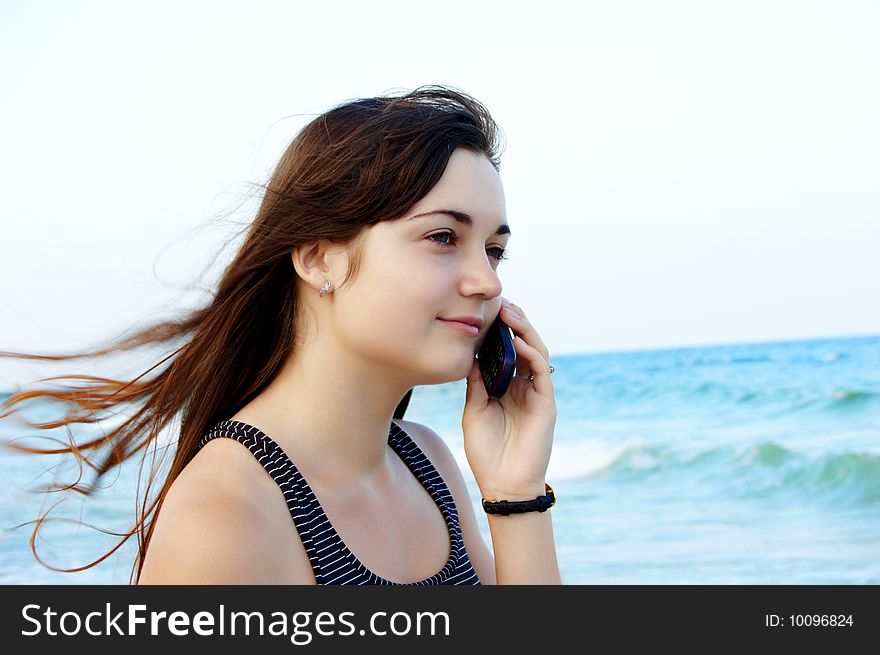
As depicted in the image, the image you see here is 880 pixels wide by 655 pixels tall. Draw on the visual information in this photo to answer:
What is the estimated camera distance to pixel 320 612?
226cm

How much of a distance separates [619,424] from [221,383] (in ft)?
53.4

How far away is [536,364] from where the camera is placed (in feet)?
9.77

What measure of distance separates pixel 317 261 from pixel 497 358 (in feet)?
2.06

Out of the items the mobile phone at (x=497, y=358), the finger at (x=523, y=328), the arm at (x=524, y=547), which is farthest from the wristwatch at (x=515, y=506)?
the finger at (x=523, y=328)

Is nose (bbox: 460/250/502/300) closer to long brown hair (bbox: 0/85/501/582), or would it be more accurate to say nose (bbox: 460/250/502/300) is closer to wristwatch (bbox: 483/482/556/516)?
long brown hair (bbox: 0/85/501/582)

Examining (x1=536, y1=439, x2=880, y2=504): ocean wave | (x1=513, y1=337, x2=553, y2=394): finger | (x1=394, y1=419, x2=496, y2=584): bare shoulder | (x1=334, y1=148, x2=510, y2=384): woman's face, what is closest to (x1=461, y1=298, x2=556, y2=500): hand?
(x1=513, y1=337, x2=553, y2=394): finger

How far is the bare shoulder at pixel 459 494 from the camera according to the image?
9.88 ft

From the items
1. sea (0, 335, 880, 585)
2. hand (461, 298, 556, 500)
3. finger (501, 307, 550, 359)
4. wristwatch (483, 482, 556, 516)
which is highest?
sea (0, 335, 880, 585)

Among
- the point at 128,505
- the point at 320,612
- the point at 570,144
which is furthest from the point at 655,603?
the point at 570,144

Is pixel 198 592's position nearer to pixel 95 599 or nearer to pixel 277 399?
pixel 95 599

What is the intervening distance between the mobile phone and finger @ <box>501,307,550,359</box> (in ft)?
0.06

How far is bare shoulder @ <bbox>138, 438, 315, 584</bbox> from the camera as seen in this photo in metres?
2.06

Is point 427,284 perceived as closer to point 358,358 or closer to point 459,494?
A: point 358,358

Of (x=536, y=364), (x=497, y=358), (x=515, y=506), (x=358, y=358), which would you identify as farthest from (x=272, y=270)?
(x=515, y=506)
